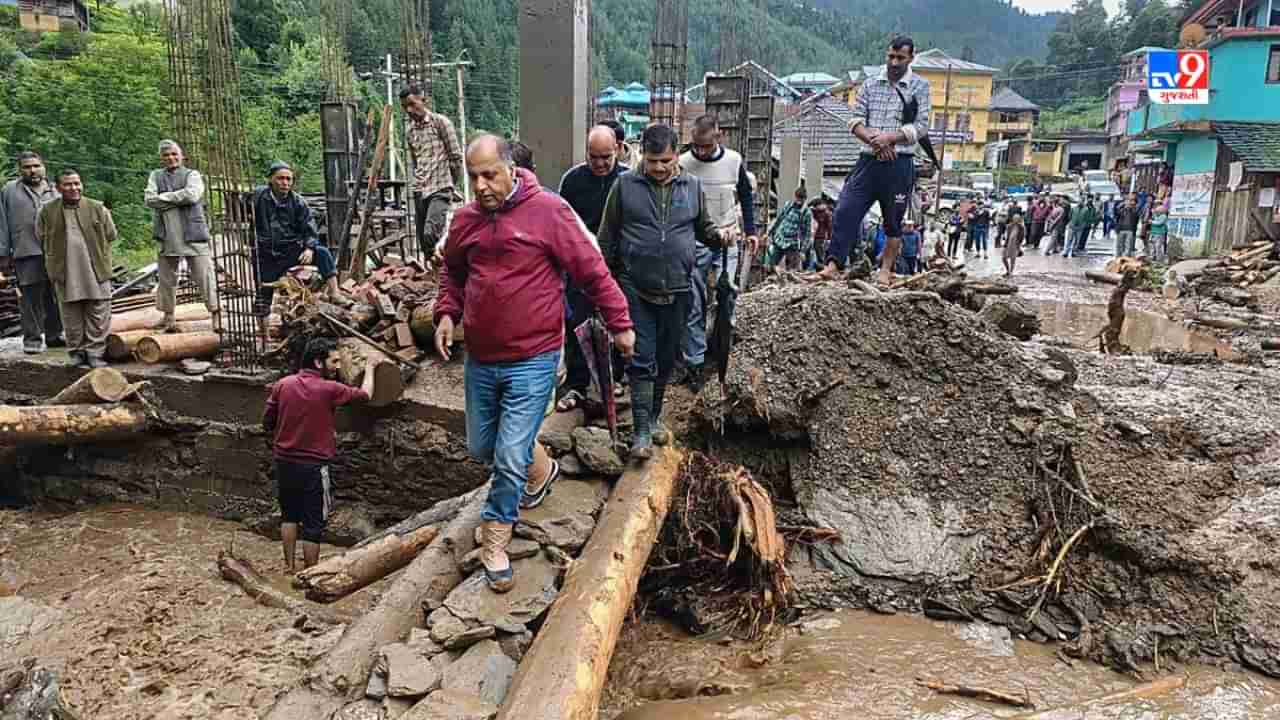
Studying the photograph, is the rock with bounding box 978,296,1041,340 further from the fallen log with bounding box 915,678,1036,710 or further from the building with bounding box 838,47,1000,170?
the building with bounding box 838,47,1000,170

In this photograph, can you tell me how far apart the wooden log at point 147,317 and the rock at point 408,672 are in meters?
6.51

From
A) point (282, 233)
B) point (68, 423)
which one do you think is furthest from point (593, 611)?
point (282, 233)

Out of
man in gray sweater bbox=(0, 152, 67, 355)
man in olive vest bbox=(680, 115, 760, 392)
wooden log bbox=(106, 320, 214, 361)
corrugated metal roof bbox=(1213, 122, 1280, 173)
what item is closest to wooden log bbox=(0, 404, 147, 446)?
wooden log bbox=(106, 320, 214, 361)

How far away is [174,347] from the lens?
7.59m

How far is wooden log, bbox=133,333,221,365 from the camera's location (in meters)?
7.54

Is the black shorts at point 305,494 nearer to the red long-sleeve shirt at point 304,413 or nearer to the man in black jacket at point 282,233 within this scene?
the red long-sleeve shirt at point 304,413

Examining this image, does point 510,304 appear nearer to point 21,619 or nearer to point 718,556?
point 718,556

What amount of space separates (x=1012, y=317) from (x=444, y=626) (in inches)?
Answer: 194

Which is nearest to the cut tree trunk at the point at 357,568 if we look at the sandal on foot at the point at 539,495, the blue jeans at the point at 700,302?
the sandal on foot at the point at 539,495

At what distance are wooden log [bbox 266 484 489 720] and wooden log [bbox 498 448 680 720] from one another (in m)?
0.57

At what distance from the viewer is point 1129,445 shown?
4586 millimetres

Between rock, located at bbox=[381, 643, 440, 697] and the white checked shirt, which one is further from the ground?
the white checked shirt

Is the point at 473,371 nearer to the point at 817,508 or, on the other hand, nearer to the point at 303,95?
the point at 817,508

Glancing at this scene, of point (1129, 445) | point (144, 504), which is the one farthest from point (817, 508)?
point (144, 504)
